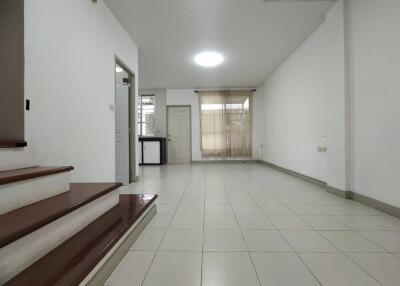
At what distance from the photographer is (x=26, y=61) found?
1747 mm

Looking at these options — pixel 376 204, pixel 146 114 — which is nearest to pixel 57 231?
pixel 376 204

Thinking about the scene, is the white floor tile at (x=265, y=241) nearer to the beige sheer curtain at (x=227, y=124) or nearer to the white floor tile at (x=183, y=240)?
the white floor tile at (x=183, y=240)

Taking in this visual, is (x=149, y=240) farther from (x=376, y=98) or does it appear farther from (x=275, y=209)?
(x=376, y=98)

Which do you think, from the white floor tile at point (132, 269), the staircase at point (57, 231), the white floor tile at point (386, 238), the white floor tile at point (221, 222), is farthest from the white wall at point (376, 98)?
the staircase at point (57, 231)

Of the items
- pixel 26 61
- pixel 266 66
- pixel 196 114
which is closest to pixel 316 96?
pixel 266 66

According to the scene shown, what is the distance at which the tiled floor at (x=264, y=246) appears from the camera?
128 cm

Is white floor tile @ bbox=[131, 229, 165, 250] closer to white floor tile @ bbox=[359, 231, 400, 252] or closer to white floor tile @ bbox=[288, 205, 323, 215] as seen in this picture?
Result: white floor tile @ bbox=[288, 205, 323, 215]

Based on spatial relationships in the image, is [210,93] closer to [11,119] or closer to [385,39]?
[385,39]

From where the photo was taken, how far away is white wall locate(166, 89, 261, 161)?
8.05m

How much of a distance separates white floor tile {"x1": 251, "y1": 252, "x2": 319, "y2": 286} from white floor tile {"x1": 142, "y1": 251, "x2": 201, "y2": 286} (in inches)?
15.9

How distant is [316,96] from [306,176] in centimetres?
159

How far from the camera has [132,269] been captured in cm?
137

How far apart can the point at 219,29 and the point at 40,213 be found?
3846 mm

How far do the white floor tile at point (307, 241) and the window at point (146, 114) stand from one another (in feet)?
23.3
